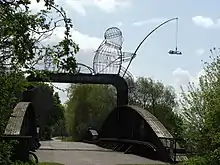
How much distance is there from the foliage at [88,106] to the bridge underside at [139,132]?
18732mm

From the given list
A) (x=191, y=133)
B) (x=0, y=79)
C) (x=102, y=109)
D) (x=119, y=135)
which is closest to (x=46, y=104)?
(x=102, y=109)

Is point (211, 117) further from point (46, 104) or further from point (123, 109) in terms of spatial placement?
point (46, 104)

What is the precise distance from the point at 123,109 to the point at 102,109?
85.0 feet

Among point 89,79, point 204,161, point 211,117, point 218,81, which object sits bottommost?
point 204,161

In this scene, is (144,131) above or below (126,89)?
below

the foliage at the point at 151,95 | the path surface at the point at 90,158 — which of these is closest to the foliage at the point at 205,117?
the path surface at the point at 90,158

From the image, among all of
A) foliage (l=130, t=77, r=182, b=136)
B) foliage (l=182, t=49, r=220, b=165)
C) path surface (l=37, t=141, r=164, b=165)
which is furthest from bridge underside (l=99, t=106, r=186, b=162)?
foliage (l=130, t=77, r=182, b=136)

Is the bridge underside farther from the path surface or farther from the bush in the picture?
the bush

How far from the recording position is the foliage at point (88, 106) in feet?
216

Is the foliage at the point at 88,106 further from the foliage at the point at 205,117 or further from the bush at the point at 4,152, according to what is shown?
the bush at the point at 4,152

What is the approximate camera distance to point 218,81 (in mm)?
19141

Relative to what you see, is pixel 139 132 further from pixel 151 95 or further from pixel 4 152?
pixel 151 95

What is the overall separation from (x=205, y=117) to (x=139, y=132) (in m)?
16.6

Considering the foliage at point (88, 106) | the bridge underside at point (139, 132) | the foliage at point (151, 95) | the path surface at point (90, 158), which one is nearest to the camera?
the path surface at point (90, 158)
